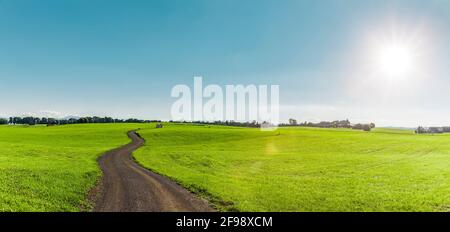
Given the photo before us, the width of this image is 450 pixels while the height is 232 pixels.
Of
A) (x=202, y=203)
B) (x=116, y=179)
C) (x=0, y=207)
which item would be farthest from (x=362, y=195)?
(x=0, y=207)

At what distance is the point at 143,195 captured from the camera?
2627 cm

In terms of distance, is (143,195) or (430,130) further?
(430,130)

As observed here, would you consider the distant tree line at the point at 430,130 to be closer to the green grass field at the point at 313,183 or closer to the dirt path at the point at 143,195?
the green grass field at the point at 313,183

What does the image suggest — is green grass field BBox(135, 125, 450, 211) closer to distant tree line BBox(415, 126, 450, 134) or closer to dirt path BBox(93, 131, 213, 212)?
dirt path BBox(93, 131, 213, 212)

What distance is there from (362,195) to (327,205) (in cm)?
520

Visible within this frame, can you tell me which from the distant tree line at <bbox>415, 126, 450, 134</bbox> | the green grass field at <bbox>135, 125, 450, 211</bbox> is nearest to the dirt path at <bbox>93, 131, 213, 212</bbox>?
the green grass field at <bbox>135, 125, 450, 211</bbox>

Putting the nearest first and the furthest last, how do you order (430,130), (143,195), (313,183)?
1. (143,195)
2. (313,183)
3. (430,130)

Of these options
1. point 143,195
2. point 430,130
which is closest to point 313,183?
point 143,195

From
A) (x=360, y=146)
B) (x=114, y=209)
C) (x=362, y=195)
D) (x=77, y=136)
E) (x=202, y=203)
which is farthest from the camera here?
(x=77, y=136)

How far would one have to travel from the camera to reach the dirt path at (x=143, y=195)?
2294cm

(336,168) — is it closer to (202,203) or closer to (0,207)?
(202,203)

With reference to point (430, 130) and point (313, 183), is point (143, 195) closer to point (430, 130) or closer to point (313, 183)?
point (313, 183)

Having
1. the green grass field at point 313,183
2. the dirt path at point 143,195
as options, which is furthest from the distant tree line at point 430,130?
the dirt path at point 143,195
